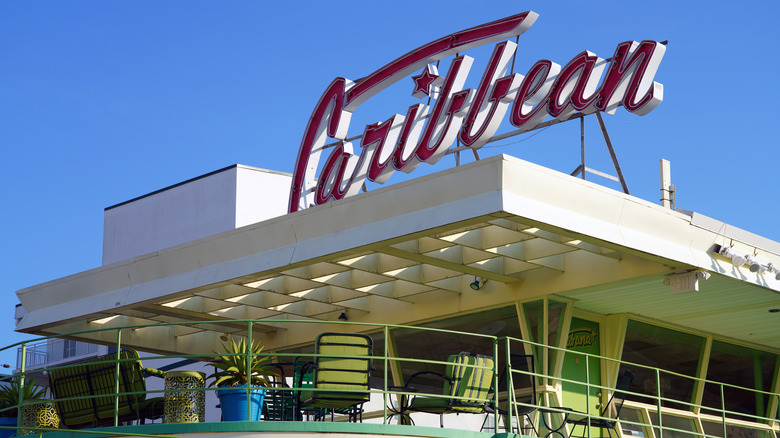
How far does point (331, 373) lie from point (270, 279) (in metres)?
4.91

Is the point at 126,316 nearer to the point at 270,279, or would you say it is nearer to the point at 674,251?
the point at 270,279

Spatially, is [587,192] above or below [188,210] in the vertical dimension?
below

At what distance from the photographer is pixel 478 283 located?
16.3 meters

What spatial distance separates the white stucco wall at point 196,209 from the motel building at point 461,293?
44.1ft

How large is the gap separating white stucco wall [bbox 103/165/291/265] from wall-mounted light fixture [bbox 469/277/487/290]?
56.6 ft

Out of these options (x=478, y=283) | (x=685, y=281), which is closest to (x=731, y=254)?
(x=685, y=281)

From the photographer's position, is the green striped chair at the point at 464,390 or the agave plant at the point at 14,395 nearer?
the green striped chair at the point at 464,390

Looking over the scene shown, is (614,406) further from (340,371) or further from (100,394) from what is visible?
(100,394)

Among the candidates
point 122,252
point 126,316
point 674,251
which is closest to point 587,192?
point 674,251

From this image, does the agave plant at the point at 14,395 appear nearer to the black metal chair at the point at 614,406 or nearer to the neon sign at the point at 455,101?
the neon sign at the point at 455,101

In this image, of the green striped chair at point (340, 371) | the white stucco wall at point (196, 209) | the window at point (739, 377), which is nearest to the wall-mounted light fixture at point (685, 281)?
the window at point (739, 377)

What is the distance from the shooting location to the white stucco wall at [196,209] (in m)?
33.4

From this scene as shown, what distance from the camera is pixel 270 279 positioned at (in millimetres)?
16672

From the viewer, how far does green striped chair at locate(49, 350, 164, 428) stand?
529 inches
